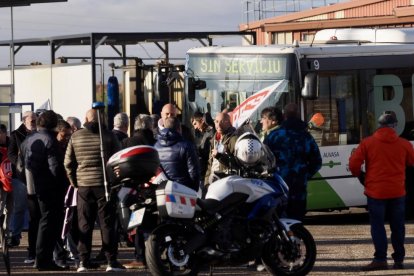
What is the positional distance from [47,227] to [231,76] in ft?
21.4

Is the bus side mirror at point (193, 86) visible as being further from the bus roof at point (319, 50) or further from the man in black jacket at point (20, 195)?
the man in black jacket at point (20, 195)

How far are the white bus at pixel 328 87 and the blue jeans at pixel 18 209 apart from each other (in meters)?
4.61

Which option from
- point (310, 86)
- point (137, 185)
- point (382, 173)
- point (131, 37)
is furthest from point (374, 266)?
point (131, 37)

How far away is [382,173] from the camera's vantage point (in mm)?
13086

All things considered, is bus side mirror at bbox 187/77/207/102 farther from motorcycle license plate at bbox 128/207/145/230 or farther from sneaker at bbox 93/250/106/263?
motorcycle license plate at bbox 128/207/145/230

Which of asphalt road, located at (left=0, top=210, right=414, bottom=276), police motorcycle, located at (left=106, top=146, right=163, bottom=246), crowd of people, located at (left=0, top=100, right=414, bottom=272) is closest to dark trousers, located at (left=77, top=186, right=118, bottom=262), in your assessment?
crowd of people, located at (left=0, top=100, right=414, bottom=272)

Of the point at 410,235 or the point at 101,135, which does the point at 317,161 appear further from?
the point at 410,235

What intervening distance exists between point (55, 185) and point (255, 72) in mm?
6271

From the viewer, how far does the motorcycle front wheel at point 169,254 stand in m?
11.4

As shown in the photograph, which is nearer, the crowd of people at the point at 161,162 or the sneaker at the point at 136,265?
the crowd of people at the point at 161,162

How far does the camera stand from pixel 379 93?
64.3 feet

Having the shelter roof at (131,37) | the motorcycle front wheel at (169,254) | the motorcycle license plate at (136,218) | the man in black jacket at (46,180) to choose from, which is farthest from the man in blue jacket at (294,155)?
the shelter roof at (131,37)

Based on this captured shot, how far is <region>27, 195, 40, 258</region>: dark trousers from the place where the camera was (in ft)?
46.1

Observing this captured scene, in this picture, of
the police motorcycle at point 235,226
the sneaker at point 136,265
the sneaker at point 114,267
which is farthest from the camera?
the sneaker at point 136,265
